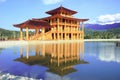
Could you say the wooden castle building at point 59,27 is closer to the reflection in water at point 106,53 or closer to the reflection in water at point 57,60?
the reflection in water at point 106,53

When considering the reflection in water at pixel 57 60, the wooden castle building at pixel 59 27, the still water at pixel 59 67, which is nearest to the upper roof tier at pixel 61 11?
the wooden castle building at pixel 59 27

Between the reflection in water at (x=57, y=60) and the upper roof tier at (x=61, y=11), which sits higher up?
the upper roof tier at (x=61, y=11)

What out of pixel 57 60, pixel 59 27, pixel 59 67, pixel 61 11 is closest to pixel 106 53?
pixel 57 60

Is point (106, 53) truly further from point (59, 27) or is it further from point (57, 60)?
point (59, 27)

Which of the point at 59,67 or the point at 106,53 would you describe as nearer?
the point at 59,67

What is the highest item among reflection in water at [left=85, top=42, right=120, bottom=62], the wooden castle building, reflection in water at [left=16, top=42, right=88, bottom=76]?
the wooden castle building

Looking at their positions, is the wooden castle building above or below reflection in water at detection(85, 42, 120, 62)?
above

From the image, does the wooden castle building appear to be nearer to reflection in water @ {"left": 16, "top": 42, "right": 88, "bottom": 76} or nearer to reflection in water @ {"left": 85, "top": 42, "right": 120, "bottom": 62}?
reflection in water @ {"left": 85, "top": 42, "right": 120, "bottom": 62}

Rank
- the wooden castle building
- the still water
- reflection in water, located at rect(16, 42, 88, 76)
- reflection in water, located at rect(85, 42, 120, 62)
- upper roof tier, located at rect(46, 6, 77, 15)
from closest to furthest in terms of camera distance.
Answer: the still water → reflection in water, located at rect(16, 42, 88, 76) → reflection in water, located at rect(85, 42, 120, 62) → the wooden castle building → upper roof tier, located at rect(46, 6, 77, 15)

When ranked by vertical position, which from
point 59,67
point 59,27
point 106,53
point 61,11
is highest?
point 61,11

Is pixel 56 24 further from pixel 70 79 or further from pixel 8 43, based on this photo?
pixel 70 79

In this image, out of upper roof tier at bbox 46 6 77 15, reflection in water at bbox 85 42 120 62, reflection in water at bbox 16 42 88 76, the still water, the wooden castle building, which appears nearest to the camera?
the still water

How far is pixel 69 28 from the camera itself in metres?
50.2

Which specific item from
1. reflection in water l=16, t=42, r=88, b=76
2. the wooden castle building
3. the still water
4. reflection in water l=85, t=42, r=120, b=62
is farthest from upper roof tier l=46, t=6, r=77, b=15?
the still water
